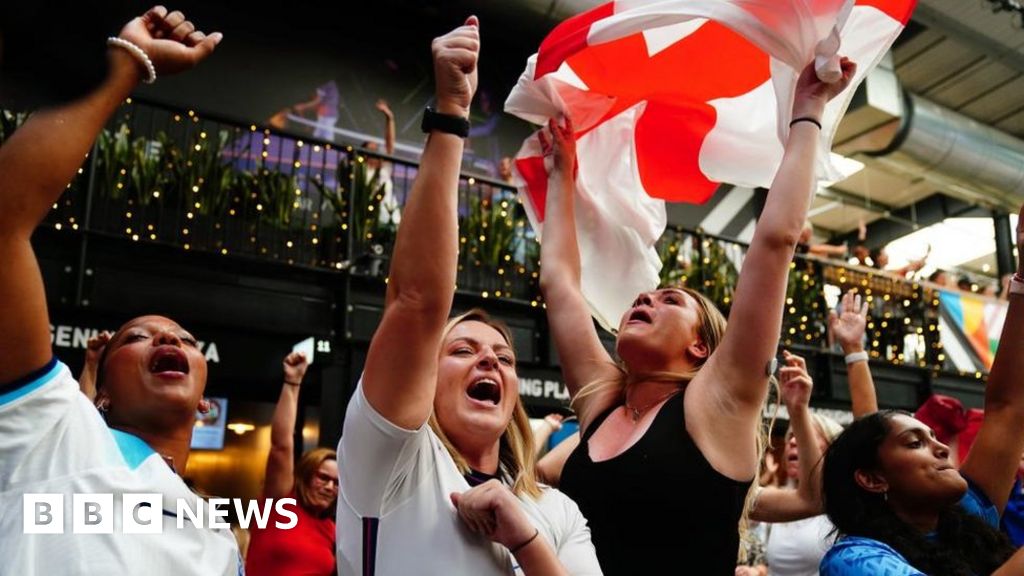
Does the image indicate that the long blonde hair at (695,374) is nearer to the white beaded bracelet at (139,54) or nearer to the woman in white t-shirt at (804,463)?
the woman in white t-shirt at (804,463)

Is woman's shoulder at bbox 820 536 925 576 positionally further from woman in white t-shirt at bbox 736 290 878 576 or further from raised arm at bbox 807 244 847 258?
raised arm at bbox 807 244 847 258

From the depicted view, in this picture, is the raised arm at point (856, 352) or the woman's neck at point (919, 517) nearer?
the woman's neck at point (919, 517)

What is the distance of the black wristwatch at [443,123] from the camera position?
1.40 m

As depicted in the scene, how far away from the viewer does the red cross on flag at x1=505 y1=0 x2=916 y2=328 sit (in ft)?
8.37

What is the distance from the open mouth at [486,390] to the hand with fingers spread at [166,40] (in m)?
0.72

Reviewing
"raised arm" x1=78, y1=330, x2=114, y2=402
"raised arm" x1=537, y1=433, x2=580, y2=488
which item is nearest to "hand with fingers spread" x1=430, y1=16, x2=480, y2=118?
"raised arm" x1=537, y1=433, x2=580, y2=488

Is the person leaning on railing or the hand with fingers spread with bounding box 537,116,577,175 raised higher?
the hand with fingers spread with bounding box 537,116,577,175

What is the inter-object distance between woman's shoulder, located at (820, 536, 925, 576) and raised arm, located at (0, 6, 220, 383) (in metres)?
1.57

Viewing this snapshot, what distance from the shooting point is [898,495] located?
2.13 m

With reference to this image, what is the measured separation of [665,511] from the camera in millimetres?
1688

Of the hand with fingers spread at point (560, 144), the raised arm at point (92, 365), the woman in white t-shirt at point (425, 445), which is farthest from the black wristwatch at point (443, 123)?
the raised arm at point (92, 365)

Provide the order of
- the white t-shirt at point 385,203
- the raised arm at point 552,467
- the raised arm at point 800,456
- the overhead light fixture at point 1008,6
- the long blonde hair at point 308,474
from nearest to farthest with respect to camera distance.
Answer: the raised arm at point 552,467 < the raised arm at point 800,456 < the long blonde hair at point 308,474 < the white t-shirt at point 385,203 < the overhead light fixture at point 1008,6

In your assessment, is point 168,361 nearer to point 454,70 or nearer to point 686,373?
point 454,70

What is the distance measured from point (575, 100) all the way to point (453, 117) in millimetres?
1329
